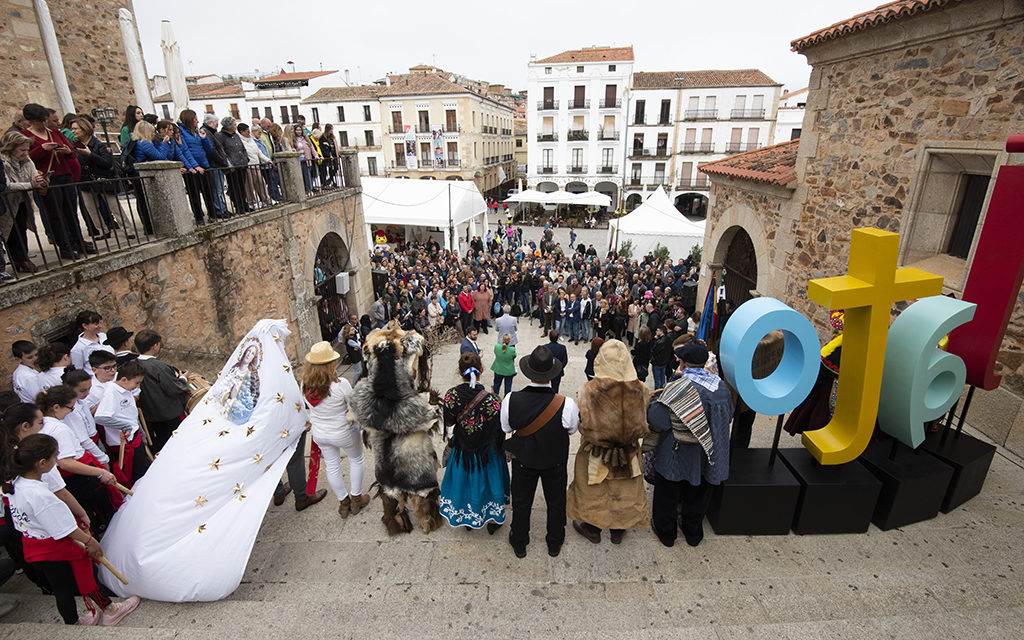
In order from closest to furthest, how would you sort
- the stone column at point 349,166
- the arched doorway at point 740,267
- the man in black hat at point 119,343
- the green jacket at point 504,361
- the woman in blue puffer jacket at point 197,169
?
the man in black hat at point 119,343 < the woman in blue puffer jacket at point 197,169 < the green jacket at point 504,361 < the arched doorway at point 740,267 < the stone column at point 349,166

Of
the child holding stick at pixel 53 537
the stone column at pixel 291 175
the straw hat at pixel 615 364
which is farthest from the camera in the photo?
A: the stone column at pixel 291 175

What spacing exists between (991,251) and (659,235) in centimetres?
1333

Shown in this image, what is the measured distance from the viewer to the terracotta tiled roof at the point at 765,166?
24.4 ft

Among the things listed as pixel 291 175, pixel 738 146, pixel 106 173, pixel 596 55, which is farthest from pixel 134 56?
pixel 738 146

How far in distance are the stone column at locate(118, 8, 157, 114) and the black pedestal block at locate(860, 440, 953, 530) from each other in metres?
13.3

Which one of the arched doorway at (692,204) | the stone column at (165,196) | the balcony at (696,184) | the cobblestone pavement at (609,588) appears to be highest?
the stone column at (165,196)

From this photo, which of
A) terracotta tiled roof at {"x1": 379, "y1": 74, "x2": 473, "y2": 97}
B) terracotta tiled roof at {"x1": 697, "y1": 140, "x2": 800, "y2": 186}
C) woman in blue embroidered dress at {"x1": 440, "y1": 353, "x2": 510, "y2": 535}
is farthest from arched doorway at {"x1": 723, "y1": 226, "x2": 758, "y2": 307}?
terracotta tiled roof at {"x1": 379, "y1": 74, "x2": 473, "y2": 97}

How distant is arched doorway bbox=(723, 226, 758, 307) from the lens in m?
8.91

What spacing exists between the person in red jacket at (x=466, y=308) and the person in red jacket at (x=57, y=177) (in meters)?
6.44

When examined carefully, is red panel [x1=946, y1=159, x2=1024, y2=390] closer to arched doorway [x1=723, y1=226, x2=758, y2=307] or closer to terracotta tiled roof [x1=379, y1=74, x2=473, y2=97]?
arched doorway [x1=723, y1=226, x2=758, y2=307]

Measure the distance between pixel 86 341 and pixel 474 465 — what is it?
3.62 metres

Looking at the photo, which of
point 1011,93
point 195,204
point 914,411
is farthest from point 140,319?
point 1011,93

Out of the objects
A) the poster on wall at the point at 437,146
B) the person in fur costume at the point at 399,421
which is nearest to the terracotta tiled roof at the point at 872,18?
the person in fur costume at the point at 399,421

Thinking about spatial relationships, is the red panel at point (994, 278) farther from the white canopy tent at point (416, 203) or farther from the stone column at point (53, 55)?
the white canopy tent at point (416, 203)
